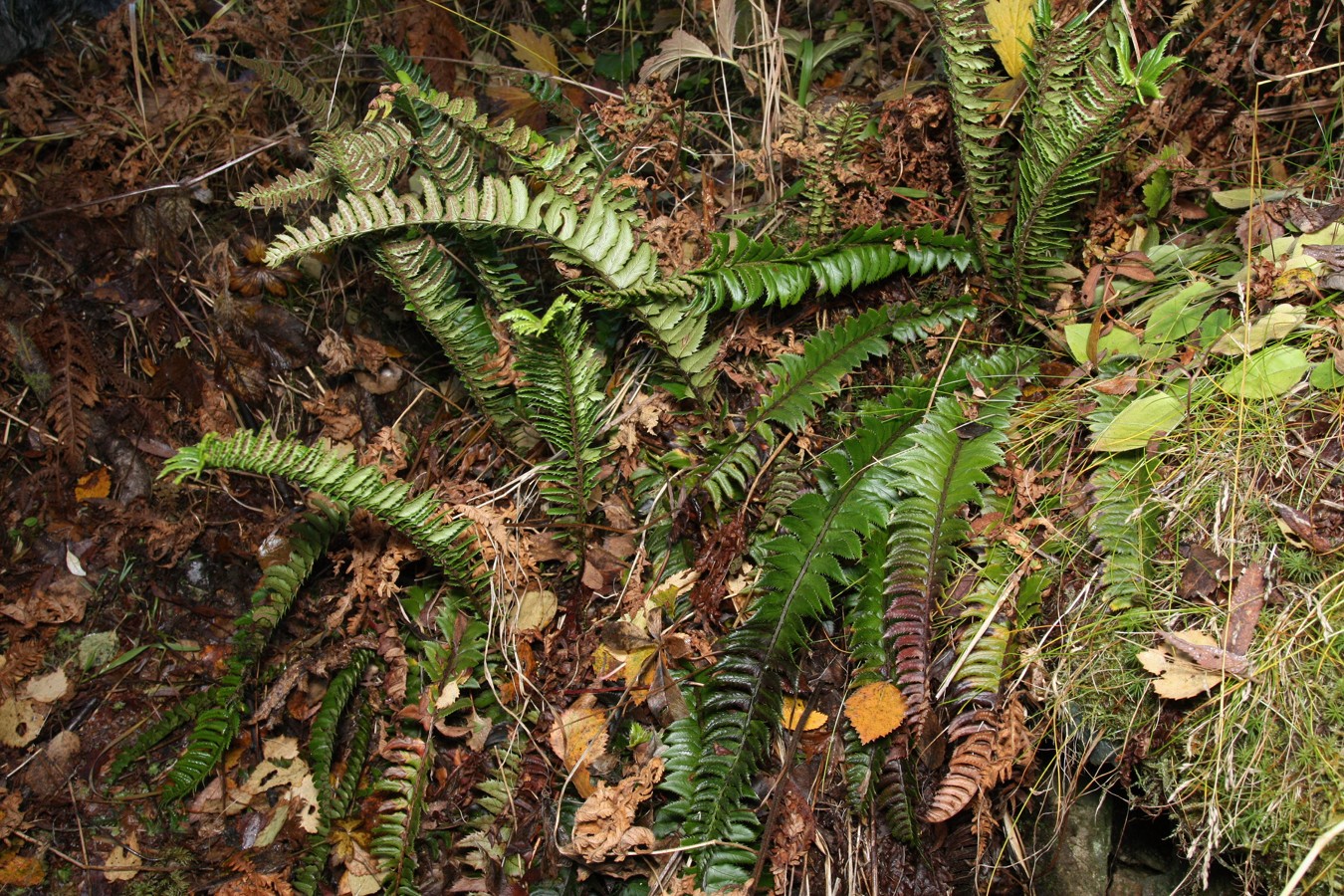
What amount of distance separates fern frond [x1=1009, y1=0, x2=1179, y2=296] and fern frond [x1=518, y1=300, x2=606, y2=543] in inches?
49.7

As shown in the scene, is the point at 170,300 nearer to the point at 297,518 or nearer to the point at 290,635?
the point at 297,518

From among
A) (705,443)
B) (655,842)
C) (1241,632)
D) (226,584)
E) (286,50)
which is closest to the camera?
(1241,632)

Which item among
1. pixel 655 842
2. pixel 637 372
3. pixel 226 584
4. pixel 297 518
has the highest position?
pixel 637 372

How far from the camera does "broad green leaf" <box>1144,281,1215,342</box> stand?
7.52 feet

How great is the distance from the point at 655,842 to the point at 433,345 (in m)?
1.76

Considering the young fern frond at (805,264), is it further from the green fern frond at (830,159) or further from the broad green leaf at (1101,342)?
the broad green leaf at (1101,342)

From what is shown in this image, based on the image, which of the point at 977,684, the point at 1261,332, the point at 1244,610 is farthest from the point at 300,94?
the point at 1244,610

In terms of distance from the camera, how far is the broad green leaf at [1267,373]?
2047 mm

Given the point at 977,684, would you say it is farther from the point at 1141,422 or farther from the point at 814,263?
the point at 814,263

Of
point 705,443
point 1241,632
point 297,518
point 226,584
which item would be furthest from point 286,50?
point 1241,632

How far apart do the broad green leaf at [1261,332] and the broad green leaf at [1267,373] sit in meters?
0.04

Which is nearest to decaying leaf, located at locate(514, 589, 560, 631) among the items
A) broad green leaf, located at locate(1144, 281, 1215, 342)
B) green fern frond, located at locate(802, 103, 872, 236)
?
green fern frond, located at locate(802, 103, 872, 236)

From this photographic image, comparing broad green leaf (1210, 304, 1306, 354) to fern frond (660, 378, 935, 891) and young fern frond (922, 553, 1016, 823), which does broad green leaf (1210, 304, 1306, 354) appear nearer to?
young fern frond (922, 553, 1016, 823)

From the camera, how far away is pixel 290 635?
9.23 feet
